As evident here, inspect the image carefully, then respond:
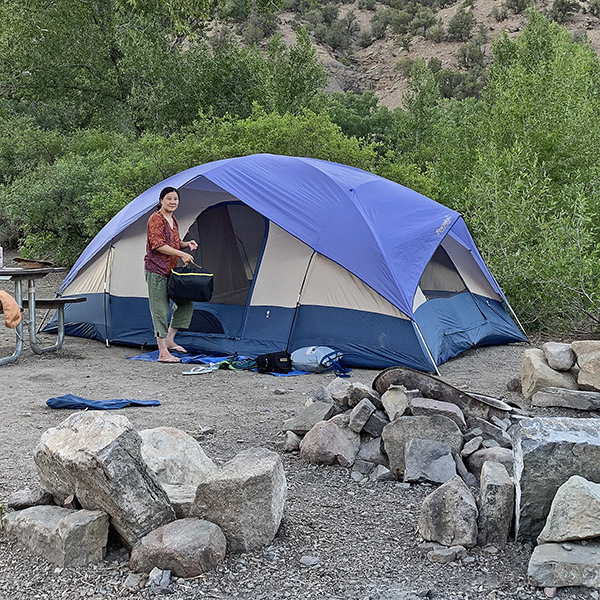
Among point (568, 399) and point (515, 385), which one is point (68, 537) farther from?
point (515, 385)

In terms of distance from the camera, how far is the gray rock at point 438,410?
4121 mm

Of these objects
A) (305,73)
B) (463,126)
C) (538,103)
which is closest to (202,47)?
(305,73)

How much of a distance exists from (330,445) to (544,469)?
1.41 meters

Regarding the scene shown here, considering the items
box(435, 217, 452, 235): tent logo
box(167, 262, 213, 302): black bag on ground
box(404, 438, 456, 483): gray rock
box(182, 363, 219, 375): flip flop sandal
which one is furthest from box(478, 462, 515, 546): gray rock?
box(435, 217, 452, 235): tent logo

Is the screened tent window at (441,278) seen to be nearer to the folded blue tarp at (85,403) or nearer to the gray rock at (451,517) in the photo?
the folded blue tarp at (85,403)

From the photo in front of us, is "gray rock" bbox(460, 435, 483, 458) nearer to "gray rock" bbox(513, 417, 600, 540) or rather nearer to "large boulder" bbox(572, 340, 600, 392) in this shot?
"gray rock" bbox(513, 417, 600, 540)

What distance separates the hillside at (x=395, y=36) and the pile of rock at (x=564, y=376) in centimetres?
4958

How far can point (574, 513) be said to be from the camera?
8.82ft

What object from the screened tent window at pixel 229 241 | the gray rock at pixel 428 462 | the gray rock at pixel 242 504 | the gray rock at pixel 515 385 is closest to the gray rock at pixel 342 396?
the gray rock at pixel 428 462

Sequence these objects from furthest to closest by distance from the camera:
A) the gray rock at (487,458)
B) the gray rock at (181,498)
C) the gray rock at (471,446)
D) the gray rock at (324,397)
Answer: the gray rock at (324,397) < the gray rock at (471,446) < the gray rock at (487,458) < the gray rock at (181,498)

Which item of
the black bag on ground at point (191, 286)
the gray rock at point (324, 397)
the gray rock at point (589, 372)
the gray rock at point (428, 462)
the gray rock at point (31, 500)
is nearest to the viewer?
the gray rock at point (31, 500)

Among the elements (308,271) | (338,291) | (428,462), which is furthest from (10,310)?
(428,462)

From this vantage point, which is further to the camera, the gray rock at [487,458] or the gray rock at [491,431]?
the gray rock at [491,431]

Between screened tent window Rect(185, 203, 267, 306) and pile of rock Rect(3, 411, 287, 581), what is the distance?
5.05m
